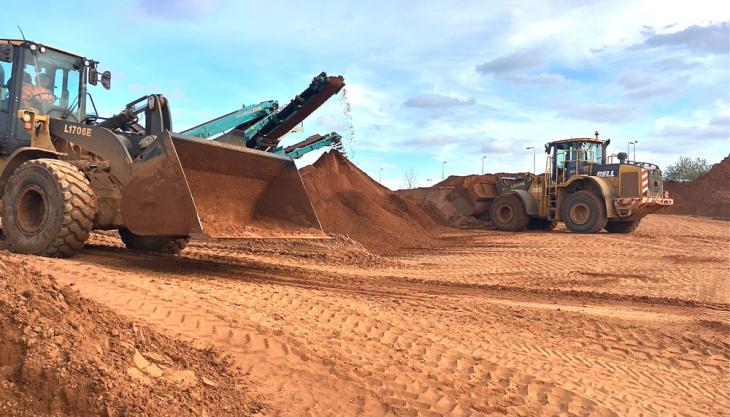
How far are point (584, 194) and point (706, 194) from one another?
20.7m

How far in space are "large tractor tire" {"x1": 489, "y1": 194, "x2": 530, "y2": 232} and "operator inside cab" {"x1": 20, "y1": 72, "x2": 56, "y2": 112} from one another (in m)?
15.8

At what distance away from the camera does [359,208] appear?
15.9 metres

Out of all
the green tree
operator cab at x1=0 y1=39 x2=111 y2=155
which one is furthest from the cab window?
the green tree

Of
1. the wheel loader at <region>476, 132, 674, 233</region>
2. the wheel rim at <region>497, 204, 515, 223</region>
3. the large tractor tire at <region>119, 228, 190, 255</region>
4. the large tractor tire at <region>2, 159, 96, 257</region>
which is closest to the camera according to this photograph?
the large tractor tire at <region>2, 159, 96, 257</region>

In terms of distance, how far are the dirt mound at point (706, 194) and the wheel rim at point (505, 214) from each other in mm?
17050

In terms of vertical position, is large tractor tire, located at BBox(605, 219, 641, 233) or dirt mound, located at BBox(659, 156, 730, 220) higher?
dirt mound, located at BBox(659, 156, 730, 220)

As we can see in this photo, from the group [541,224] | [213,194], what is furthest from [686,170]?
[213,194]

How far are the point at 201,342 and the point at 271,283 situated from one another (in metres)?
2.81

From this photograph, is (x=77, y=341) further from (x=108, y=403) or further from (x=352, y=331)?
(x=352, y=331)

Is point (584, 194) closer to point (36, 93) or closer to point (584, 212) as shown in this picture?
point (584, 212)

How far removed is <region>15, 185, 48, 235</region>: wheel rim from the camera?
7.07m

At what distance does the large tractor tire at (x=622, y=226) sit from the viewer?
18281 millimetres

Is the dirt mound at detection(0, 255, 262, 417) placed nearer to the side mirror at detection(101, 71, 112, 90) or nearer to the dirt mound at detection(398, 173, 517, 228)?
the side mirror at detection(101, 71, 112, 90)

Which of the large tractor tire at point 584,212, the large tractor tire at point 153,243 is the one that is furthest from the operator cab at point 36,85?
the large tractor tire at point 584,212
